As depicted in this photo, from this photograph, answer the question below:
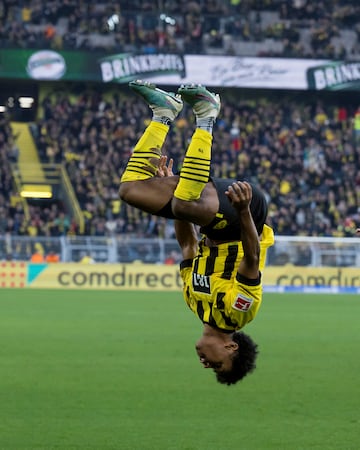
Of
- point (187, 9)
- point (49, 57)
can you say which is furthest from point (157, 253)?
point (187, 9)

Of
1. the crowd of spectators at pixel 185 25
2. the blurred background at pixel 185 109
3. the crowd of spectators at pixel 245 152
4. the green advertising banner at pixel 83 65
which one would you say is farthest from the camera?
the crowd of spectators at pixel 185 25

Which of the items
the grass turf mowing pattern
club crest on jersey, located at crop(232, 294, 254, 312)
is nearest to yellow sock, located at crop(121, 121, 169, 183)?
club crest on jersey, located at crop(232, 294, 254, 312)

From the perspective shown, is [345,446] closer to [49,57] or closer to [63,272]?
[63,272]

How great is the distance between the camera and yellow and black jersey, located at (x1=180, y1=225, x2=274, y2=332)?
6977mm

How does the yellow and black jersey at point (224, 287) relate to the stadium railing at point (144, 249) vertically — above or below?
above

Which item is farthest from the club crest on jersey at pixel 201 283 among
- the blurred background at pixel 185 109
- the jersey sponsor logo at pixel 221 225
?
the blurred background at pixel 185 109

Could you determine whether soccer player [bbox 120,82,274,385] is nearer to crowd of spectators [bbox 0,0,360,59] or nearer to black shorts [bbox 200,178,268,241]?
black shorts [bbox 200,178,268,241]

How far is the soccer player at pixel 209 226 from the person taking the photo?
6770mm

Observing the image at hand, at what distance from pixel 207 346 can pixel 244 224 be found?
1235mm

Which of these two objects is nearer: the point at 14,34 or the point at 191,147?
the point at 191,147

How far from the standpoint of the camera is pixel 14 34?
3250 centimetres

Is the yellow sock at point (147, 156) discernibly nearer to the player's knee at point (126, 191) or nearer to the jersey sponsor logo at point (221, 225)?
the player's knee at point (126, 191)

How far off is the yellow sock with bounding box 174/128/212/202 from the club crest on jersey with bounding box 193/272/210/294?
80 centimetres

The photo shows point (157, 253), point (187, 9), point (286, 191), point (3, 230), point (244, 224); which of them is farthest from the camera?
point (187, 9)
